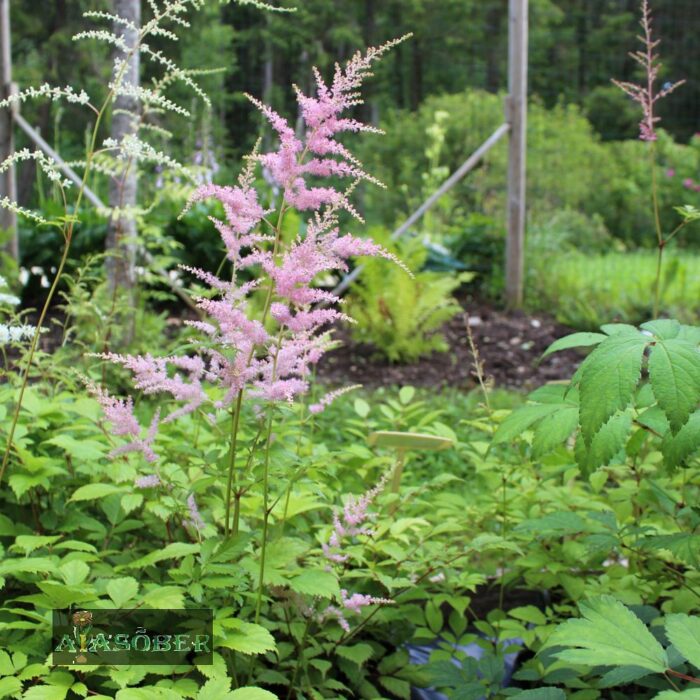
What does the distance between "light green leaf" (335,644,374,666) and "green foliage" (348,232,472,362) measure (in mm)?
3566

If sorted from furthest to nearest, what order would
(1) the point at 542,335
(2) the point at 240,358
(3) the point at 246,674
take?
1. (1) the point at 542,335
2. (3) the point at 246,674
3. (2) the point at 240,358

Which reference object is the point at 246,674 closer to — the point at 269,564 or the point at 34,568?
the point at 269,564

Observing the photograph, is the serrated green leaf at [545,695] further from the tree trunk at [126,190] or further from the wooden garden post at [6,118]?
the wooden garden post at [6,118]

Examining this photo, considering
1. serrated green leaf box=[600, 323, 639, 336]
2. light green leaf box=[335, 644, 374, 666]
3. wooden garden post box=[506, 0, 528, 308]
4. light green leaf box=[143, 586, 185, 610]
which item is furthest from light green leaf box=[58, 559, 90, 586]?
wooden garden post box=[506, 0, 528, 308]

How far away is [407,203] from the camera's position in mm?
9297

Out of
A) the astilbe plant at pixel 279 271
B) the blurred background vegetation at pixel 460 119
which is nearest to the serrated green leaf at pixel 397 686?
the astilbe plant at pixel 279 271

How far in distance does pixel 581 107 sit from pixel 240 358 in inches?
415

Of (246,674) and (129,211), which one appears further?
(129,211)

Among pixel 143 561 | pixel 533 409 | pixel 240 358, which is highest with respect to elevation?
pixel 240 358

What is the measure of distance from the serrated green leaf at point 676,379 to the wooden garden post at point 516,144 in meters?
5.19

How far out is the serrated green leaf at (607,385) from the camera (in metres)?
1.28

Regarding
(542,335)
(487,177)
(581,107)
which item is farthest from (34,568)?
(581,107)

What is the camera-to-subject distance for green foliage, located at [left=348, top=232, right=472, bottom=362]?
210 inches

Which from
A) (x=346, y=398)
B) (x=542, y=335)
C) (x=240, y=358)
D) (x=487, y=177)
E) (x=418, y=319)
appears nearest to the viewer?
(x=240, y=358)
